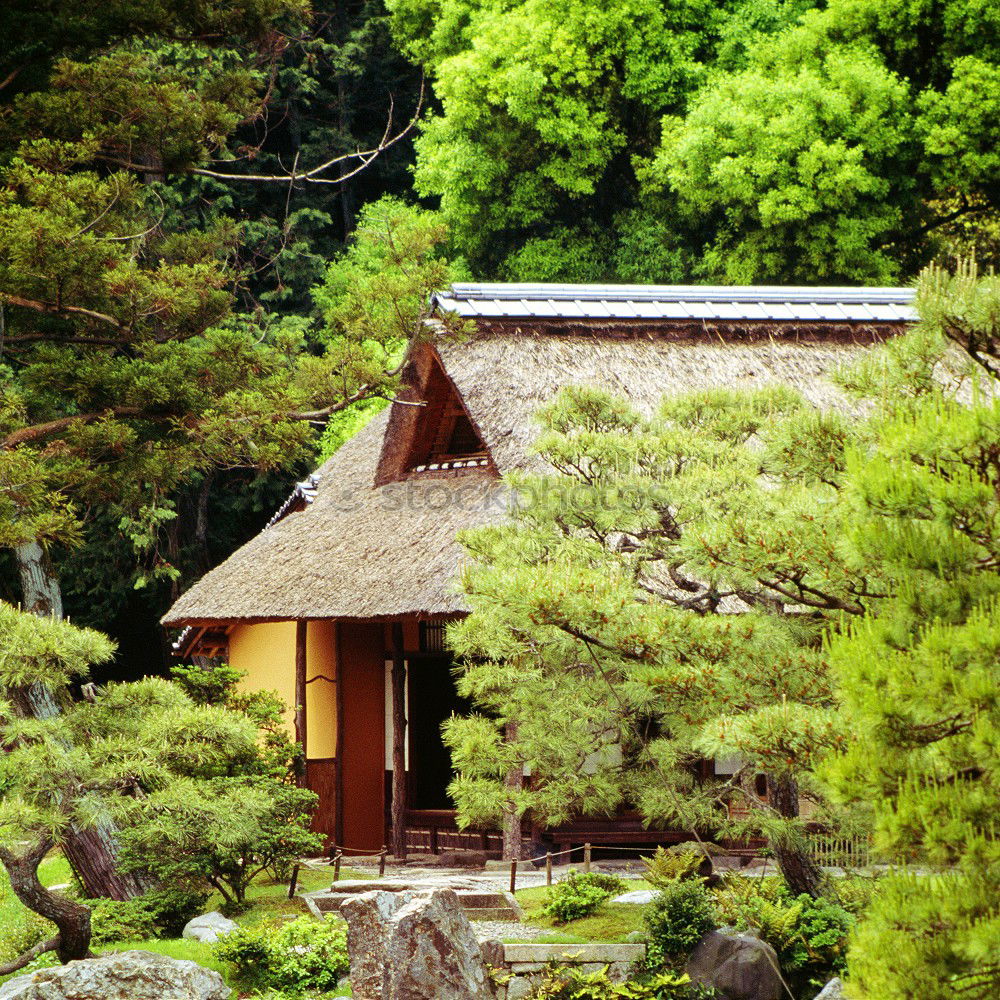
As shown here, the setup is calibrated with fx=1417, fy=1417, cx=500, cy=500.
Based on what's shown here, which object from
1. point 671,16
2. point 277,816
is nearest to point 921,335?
point 277,816

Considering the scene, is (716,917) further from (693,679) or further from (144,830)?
(144,830)

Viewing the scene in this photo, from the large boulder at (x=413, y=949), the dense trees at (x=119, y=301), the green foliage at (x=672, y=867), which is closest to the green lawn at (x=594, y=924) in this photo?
the green foliage at (x=672, y=867)

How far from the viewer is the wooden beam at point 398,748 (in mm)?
14359

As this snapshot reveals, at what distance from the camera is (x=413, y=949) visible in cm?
842

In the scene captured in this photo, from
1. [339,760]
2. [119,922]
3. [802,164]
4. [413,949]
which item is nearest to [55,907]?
[119,922]

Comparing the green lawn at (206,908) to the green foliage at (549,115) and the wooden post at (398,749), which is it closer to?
the wooden post at (398,749)

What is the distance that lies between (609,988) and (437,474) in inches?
290

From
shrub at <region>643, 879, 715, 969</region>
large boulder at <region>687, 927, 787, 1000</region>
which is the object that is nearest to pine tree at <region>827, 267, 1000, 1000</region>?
large boulder at <region>687, 927, 787, 1000</region>

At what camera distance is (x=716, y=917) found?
9.57 meters

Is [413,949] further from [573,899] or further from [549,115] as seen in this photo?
[549,115]

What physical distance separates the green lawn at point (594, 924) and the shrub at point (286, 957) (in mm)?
1422

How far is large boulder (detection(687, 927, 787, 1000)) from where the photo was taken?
9.05 metres

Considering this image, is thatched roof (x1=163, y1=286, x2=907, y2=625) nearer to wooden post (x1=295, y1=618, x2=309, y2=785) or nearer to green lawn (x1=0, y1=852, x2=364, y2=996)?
wooden post (x1=295, y1=618, x2=309, y2=785)

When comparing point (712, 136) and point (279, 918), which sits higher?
point (712, 136)
